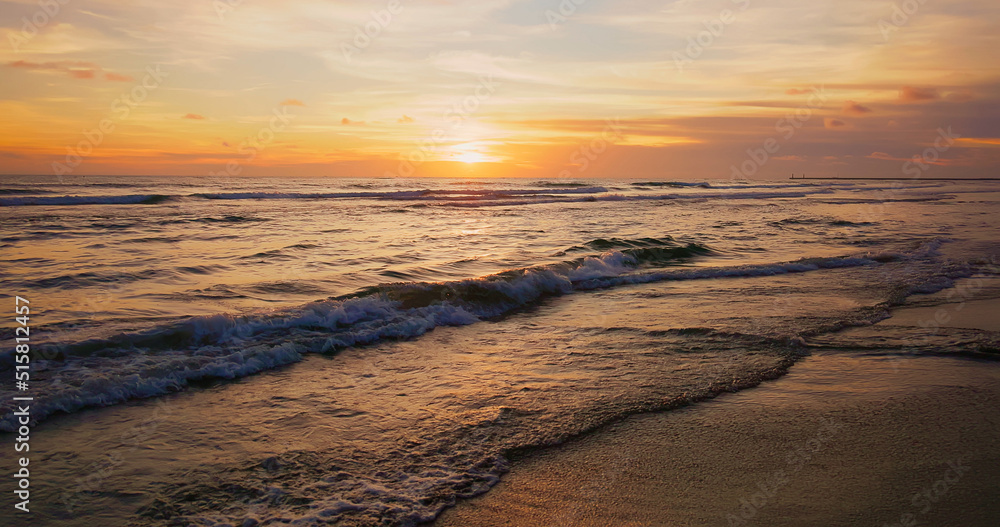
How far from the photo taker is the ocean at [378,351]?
3729 millimetres

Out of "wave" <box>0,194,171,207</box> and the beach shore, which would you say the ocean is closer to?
the beach shore

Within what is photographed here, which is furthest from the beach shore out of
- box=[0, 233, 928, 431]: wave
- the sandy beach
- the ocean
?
box=[0, 233, 928, 431]: wave

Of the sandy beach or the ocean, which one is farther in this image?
the ocean

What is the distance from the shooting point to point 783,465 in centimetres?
387

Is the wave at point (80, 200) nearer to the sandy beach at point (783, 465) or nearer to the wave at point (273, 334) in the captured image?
the wave at point (273, 334)

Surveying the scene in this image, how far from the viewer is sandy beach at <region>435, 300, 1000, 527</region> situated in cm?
330

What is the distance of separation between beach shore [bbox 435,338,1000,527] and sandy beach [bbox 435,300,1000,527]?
1 cm

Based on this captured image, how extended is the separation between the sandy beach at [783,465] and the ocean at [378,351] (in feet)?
0.99

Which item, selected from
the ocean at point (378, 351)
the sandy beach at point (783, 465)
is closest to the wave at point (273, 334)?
the ocean at point (378, 351)

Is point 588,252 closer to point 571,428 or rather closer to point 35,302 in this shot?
point 571,428

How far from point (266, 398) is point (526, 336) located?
3.48 metres

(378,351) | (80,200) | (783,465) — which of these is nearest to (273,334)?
(378,351)

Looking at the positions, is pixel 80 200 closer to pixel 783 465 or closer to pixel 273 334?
pixel 273 334

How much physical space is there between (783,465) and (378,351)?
15.1 ft
